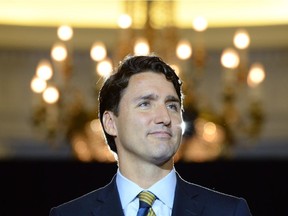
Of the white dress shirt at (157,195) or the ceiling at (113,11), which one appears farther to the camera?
the ceiling at (113,11)

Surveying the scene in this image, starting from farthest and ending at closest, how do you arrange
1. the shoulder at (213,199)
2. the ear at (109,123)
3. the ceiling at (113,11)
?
the ceiling at (113,11) < the ear at (109,123) < the shoulder at (213,199)

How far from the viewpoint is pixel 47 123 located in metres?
9.35

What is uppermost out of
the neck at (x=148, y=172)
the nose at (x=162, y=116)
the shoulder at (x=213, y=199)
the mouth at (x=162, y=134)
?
the nose at (x=162, y=116)

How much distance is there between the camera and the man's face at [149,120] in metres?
2.95

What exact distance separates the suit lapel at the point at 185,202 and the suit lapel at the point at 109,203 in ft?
0.53

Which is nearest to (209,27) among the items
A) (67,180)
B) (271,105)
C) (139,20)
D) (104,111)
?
(271,105)

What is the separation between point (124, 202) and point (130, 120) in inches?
9.3

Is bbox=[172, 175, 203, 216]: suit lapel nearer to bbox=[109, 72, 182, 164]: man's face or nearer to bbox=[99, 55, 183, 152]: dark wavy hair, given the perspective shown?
bbox=[109, 72, 182, 164]: man's face

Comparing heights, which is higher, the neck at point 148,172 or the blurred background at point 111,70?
the neck at point 148,172

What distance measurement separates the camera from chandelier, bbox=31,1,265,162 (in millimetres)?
8797

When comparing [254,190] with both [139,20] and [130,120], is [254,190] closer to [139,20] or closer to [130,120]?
[130,120]

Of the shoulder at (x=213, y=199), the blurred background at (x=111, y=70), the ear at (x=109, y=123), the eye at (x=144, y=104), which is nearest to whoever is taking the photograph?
the shoulder at (x=213, y=199)

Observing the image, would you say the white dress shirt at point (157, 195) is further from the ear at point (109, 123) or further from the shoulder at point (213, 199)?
the ear at point (109, 123)

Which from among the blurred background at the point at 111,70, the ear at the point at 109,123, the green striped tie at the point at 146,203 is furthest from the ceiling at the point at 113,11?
the green striped tie at the point at 146,203
